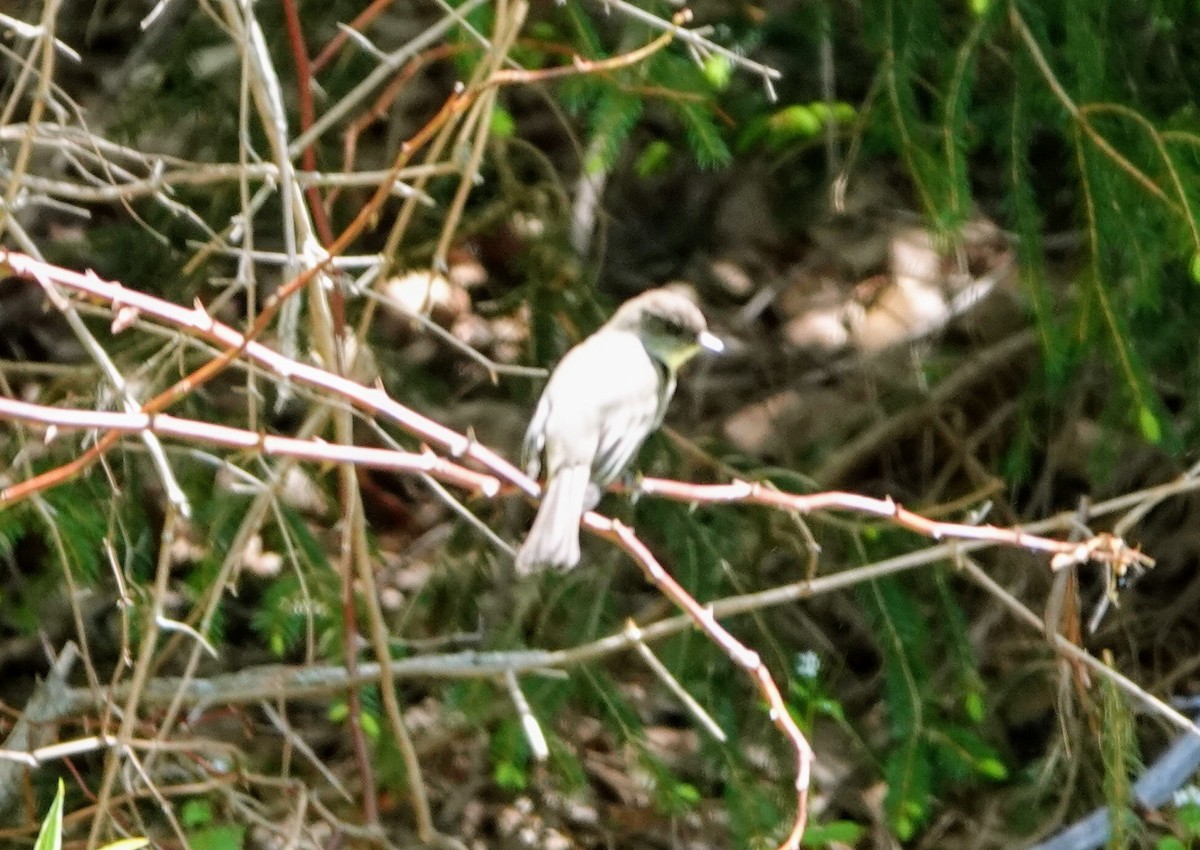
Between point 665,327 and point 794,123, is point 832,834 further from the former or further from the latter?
point 794,123

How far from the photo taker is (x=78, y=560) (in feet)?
9.81

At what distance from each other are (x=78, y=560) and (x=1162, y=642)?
110 inches

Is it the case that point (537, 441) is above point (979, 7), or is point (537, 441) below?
below

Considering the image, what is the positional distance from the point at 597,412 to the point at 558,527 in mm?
311

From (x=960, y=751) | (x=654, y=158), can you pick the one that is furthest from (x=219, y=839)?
(x=654, y=158)

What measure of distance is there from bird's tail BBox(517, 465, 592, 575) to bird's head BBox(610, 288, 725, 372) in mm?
529

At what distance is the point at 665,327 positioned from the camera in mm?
3299

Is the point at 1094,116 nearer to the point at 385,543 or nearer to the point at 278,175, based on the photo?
the point at 278,175

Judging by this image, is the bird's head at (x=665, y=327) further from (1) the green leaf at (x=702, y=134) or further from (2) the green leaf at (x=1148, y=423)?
(2) the green leaf at (x=1148, y=423)

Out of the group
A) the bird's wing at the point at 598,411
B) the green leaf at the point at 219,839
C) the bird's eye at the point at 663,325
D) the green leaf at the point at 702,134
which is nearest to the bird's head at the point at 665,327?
the bird's eye at the point at 663,325

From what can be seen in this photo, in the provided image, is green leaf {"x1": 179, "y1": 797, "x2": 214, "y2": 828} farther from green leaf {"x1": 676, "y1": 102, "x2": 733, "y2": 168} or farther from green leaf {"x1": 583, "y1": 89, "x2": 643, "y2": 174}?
green leaf {"x1": 676, "y1": 102, "x2": 733, "y2": 168}

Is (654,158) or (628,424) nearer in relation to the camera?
(628,424)

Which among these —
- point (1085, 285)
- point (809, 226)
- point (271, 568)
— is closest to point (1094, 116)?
point (1085, 285)

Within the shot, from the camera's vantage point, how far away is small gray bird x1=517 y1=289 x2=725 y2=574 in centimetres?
272
